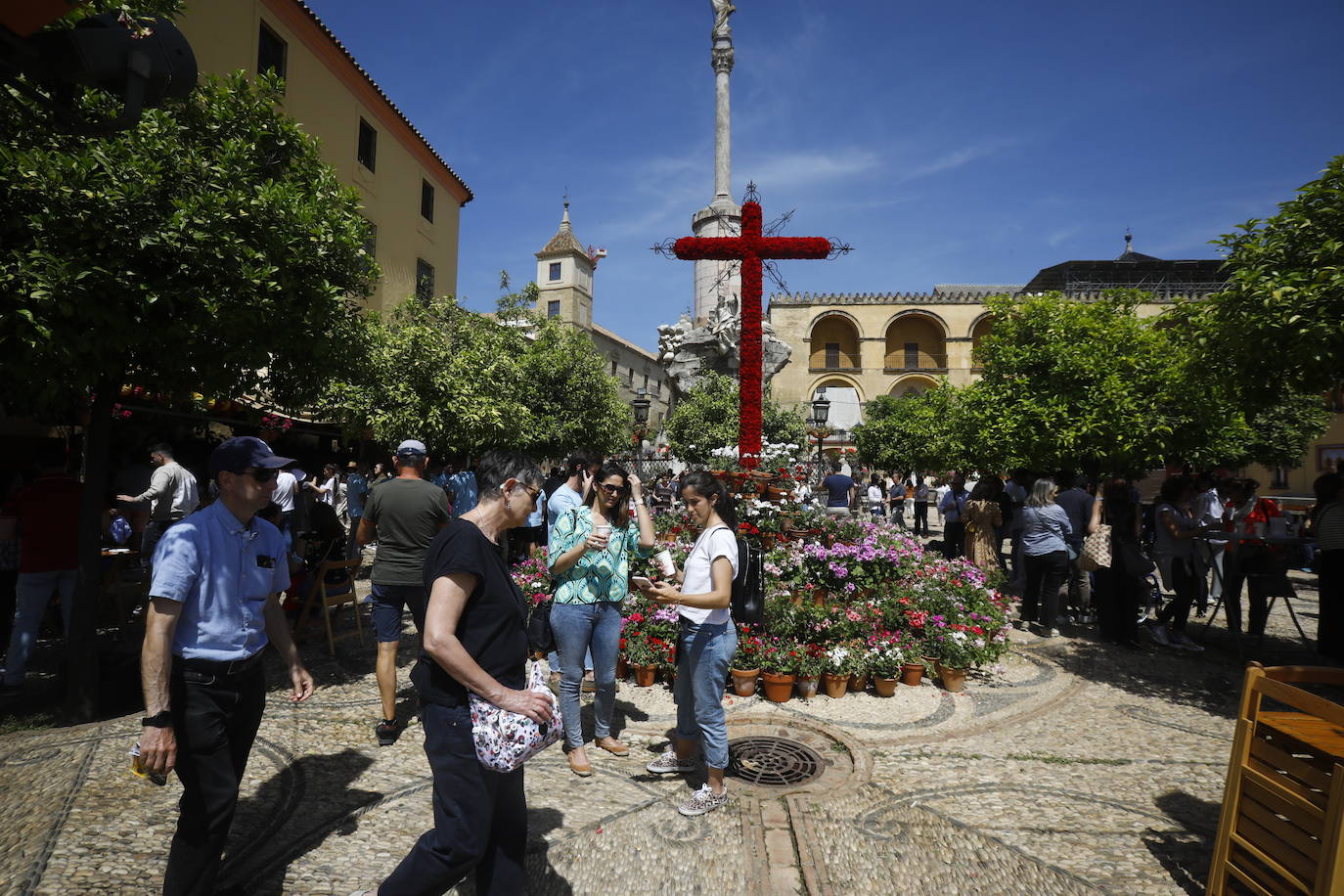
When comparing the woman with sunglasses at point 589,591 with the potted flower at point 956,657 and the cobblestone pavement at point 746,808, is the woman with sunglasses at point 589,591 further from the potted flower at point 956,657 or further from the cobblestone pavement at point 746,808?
the potted flower at point 956,657

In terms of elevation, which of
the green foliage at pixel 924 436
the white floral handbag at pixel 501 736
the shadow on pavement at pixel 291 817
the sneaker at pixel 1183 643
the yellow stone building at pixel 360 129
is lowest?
the shadow on pavement at pixel 291 817

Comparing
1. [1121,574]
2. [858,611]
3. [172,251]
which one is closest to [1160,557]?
[1121,574]

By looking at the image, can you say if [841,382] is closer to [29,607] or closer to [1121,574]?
[1121,574]

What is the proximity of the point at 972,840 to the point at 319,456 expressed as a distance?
18.9 m

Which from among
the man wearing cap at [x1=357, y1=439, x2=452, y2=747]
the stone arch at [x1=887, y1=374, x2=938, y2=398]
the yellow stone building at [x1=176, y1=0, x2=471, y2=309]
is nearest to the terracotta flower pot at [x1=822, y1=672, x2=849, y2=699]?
the man wearing cap at [x1=357, y1=439, x2=452, y2=747]

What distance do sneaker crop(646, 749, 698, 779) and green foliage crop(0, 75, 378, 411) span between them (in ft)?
13.1

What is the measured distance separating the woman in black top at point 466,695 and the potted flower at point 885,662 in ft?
13.0

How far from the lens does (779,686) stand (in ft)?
17.7

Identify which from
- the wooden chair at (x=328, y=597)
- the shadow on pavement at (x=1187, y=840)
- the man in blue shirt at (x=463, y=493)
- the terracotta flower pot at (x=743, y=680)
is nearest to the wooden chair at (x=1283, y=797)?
the shadow on pavement at (x=1187, y=840)

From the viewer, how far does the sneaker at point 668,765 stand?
4.04 meters

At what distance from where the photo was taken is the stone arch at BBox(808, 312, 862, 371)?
167 ft

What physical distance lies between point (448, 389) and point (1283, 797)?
1275 cm

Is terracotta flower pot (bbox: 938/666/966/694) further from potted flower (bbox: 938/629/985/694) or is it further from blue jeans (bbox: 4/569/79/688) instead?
blue jeans (bbox: 4/569/79/688)

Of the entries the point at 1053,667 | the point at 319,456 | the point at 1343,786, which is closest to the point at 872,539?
the point at 1053,667
